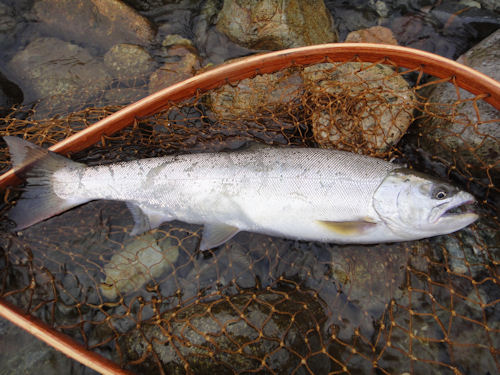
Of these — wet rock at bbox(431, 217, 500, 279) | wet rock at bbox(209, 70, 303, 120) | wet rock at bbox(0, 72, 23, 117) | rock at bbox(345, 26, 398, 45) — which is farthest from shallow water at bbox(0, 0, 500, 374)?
rock at bbox(345, 26, 398, 45)

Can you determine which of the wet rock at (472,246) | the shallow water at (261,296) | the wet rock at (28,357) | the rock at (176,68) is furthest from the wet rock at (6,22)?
the wet rock at (472,246)

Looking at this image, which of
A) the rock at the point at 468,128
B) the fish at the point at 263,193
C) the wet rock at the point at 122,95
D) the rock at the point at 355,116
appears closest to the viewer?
the fish at the point at 263,193

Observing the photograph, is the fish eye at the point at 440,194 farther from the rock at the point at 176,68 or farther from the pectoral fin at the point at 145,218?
the rock at the point at 176,68

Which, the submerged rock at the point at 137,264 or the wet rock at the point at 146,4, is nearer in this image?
the submerged rock at the point at 137,264

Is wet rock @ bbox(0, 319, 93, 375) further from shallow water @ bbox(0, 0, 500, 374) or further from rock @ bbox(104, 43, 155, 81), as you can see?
rock @ bbox(104, 43, 155, 81)

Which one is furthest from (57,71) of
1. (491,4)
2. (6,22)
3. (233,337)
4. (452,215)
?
(491,4)

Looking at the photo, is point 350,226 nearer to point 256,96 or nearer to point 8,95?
point 256,96

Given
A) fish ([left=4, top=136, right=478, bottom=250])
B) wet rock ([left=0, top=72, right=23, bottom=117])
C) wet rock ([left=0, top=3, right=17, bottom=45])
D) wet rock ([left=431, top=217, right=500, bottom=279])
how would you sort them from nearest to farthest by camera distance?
1. fish ([left=4, top=136, right=478, bottom=250])
2. wet rock ([left=431, top=217, right=500, bottom=279])
3. wet rock ([left=0, top=72, right=23, bottom=117])
4. wet rock ([left=0, top=3, right=17, bottom=45])
